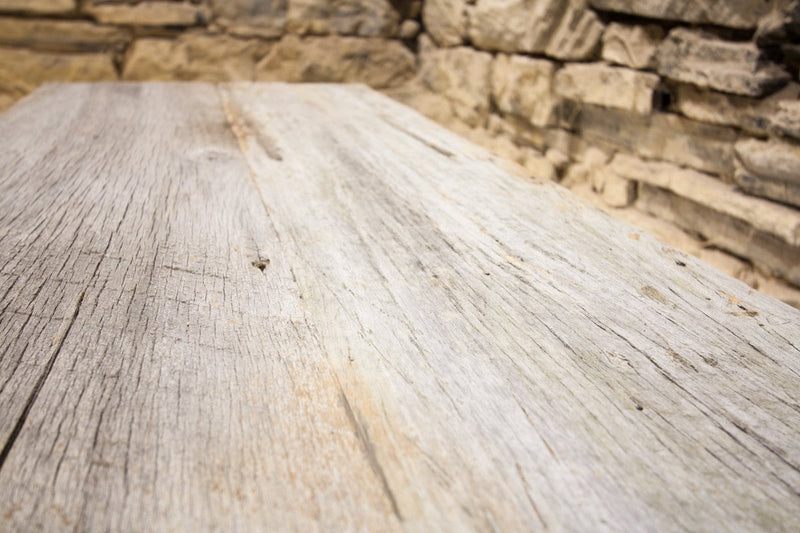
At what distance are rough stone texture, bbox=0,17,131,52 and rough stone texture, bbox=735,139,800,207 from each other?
117 inches

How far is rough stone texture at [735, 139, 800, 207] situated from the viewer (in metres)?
1.49

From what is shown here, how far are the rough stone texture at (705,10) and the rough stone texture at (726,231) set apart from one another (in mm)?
550

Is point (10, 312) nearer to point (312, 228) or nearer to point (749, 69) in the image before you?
point (312, 228)

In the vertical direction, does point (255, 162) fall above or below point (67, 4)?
below

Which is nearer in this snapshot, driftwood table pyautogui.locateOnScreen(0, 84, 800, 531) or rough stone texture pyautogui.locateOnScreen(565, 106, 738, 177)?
driftwood table pyautogui.locateOnScreen(0, 84, 800, 531)

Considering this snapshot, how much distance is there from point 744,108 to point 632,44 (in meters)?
0.52

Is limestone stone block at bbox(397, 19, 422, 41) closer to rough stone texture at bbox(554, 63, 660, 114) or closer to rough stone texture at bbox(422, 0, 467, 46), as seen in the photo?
rough stone texture at bbox(422, 0, 467, 46)

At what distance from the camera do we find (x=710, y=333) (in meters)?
0.68

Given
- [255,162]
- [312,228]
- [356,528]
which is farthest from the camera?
[255,162]

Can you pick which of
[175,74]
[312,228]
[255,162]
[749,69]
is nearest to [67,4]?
[175,74]

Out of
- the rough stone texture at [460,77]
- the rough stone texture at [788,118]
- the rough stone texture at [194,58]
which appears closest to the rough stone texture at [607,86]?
the rough stone texture at [788,118]

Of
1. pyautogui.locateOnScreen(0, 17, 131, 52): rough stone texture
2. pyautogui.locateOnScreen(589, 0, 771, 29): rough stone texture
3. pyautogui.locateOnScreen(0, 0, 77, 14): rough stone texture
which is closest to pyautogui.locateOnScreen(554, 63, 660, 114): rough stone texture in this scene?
pyautogui.locateOnScreen(589, 0, 771, 29): rough stone texture

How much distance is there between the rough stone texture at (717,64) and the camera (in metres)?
1.52

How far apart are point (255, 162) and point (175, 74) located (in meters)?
2.25
